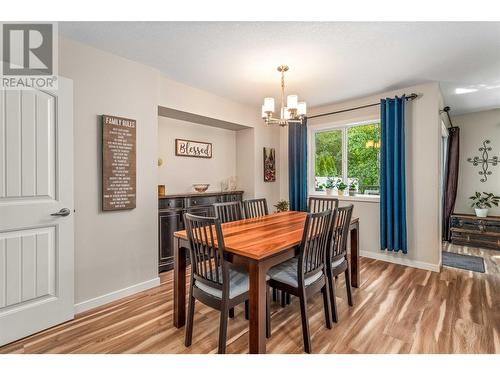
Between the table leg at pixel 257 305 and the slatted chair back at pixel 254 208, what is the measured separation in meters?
1.41

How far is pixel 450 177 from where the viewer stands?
4715 mm

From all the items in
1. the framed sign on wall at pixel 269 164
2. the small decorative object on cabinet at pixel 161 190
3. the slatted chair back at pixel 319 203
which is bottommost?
A: the slatted chair back at pixel 319 203

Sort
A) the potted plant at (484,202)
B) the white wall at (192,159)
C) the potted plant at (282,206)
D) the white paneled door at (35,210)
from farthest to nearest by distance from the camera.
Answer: the potted plant at (282,206) → the potted plant at (484,202) → the white wall at (192,159) → the white paneled door at (35,210)

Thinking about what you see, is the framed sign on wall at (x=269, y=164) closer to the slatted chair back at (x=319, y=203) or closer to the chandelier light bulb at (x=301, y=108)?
the slatted chair back at (x=319, y=203)

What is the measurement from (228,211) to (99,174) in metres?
1.33

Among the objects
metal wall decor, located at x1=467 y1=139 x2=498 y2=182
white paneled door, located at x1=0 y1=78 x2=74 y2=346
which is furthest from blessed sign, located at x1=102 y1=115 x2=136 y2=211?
metal wall decor, located at x1=467 y1=139 x2=498 y2=182

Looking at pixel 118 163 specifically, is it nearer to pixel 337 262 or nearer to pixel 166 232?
pixel 166 232

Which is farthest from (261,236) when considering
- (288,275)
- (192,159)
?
(192,159)

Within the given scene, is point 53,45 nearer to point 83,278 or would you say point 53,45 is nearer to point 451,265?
point 83,278

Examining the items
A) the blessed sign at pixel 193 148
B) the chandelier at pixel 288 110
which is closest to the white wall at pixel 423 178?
the chandelier at pixel 288 110

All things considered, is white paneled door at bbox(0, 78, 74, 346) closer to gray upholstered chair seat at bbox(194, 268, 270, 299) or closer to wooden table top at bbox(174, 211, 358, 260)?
wooden table top at bbox(174, 211, 358, 260)

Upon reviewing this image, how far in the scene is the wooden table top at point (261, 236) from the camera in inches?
65.6
